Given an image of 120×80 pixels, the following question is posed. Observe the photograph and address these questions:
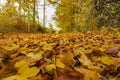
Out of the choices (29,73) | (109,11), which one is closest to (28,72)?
(29,73)

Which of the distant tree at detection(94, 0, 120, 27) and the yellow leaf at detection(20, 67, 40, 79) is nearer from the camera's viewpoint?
the yellow leaf at detection(20, 67, 40, 79)

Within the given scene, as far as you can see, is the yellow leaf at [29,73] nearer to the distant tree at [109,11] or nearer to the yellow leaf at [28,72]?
the yellow leaf at [28,72]

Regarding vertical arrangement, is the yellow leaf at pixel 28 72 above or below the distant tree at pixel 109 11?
below

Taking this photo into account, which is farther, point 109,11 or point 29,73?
point 109,11

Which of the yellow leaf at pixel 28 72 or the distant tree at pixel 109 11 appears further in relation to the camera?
the distant tree at pixel 109 11

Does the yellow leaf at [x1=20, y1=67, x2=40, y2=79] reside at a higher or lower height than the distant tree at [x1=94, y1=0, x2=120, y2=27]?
lower

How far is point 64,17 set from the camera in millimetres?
20250

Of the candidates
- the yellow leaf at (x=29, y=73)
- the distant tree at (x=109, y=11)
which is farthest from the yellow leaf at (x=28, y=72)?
the distant tree at (x=109, y=11)

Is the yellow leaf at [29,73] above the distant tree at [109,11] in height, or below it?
below

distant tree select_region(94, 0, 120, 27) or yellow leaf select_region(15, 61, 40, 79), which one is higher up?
distant tree select_region(94, 0, 120, 27)

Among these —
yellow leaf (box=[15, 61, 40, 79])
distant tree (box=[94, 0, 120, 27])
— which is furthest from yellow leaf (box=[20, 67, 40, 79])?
distant tree (box=[94, 0, 120, 27])

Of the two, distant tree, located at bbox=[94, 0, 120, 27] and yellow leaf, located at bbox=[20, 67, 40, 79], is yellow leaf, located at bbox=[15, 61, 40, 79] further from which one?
distant tree, located at bbox=[94, 0, 120, 27]

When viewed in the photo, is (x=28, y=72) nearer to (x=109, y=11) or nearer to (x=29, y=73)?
(x=29, y=73)

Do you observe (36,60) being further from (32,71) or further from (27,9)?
(27,9)
